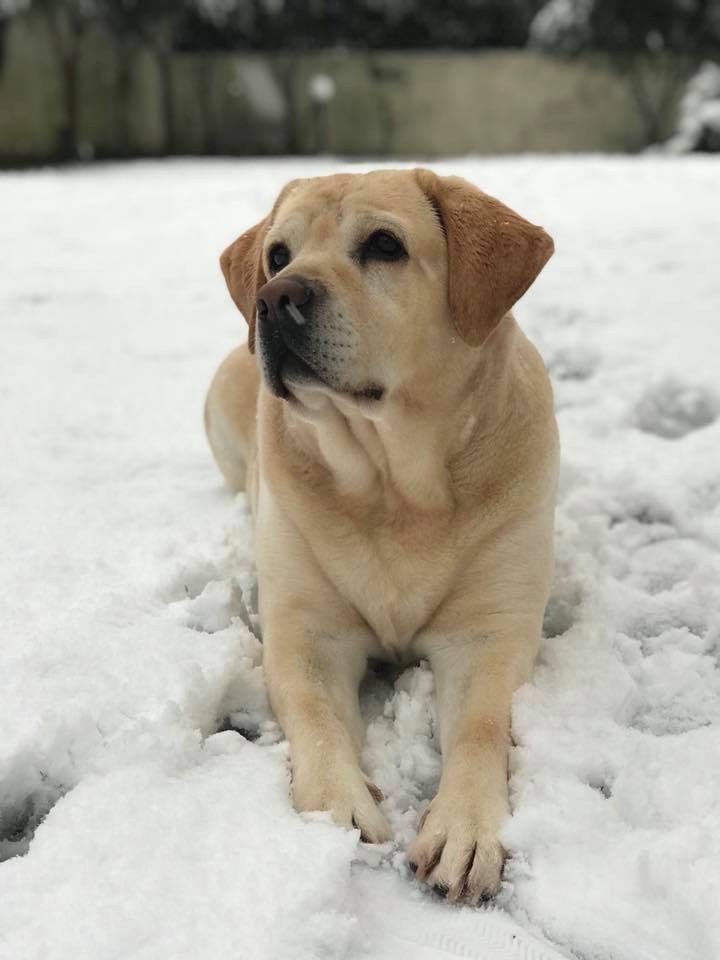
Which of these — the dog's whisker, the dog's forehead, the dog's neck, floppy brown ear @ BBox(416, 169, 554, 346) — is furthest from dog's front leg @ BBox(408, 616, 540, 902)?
the dog's forehead

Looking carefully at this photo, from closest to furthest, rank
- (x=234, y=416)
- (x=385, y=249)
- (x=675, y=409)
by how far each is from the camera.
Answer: (x=385, y=249) → (x=234, y=416) → (x=675, y=409)

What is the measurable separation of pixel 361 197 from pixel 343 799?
58.2 inches

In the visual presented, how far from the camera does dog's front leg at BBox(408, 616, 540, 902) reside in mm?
1829

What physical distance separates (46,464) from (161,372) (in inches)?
49.8

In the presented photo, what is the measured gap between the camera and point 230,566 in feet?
9.57

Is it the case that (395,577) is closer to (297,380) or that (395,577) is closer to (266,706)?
(266,706)

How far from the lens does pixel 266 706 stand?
7.75 ft

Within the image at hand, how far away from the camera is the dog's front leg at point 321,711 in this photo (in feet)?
6.46

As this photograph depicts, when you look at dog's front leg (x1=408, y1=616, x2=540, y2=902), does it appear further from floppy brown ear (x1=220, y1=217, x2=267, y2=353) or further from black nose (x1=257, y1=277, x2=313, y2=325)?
floppy brown ear (x1=220, y1=217, x2=267, y2=353)

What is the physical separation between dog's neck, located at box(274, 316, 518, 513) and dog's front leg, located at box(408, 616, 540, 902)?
361mm

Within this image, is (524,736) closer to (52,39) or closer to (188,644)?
(188,644)

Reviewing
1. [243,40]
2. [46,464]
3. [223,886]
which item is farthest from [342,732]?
[243,40]

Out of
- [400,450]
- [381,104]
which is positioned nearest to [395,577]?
[400,450]

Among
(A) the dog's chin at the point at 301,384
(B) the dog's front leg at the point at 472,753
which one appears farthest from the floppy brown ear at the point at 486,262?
(B) the dog's front leg at the point at 472,753
